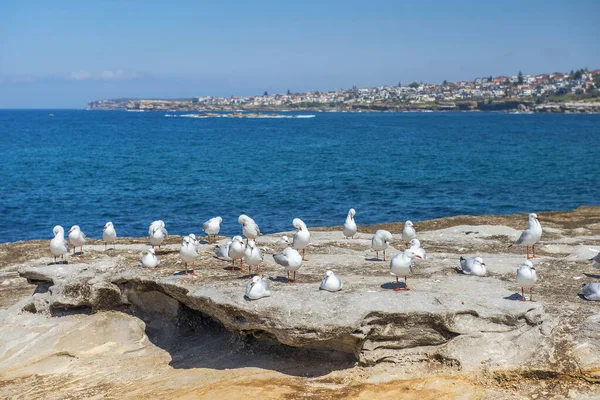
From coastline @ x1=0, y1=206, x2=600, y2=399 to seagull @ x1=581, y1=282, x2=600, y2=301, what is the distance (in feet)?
0.81

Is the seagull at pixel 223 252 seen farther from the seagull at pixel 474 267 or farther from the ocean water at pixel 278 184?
the ocean water at pixel 278 184

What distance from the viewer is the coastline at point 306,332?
38.3ft

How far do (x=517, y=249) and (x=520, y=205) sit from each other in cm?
2169

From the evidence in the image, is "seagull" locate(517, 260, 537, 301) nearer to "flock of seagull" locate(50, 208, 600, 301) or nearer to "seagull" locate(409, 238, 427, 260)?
"flock of seagull" locate(50, 208, 600, 301)

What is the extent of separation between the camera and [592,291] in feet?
43.6

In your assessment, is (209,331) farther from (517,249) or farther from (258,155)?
(258,155)

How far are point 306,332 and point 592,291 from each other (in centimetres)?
622

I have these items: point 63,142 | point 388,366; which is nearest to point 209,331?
point 388,366

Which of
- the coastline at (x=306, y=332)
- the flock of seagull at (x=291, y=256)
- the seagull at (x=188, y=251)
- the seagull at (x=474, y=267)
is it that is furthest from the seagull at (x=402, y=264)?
the seagull at (x=188, y=251)

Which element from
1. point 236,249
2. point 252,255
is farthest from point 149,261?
point 252,255

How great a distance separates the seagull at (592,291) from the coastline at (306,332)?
0.25 m

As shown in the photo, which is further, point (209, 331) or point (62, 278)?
point (62, 278)

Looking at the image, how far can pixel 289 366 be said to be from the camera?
1280 centimetres

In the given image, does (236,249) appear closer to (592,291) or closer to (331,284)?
(331,284)
